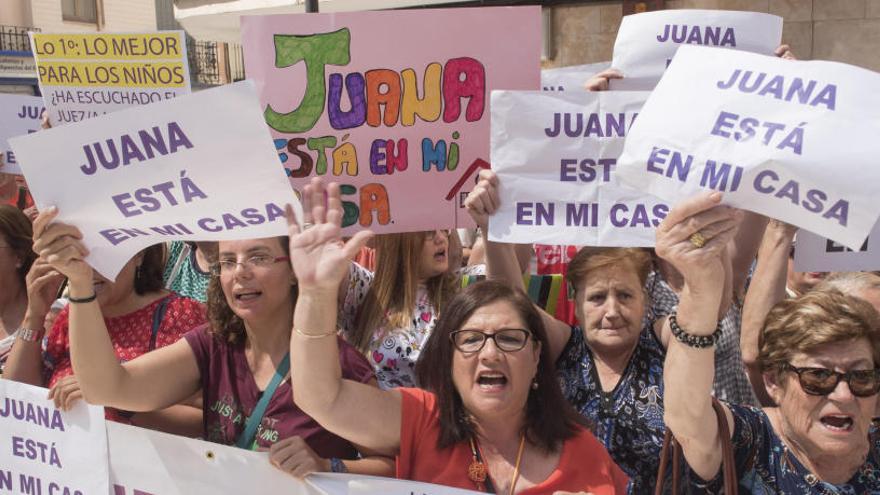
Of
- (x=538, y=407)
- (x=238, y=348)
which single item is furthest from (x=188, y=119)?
(x=538, y=407)

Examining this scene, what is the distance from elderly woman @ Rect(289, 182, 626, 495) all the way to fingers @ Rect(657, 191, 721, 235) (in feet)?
2.14

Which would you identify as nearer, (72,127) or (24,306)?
(72,127)

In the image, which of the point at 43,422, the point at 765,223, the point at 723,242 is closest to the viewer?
→ the point at 723,242

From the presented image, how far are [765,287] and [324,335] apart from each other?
1538 mm

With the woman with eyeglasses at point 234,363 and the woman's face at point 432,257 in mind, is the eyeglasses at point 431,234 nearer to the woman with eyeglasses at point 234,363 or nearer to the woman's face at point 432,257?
the woman's face at point 432,257

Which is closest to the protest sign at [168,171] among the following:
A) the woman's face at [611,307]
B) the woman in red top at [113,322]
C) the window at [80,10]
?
the woman in red top at [113,322]

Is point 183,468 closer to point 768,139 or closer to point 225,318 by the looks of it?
point 225,318

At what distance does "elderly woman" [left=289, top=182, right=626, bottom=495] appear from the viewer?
8.37 feet

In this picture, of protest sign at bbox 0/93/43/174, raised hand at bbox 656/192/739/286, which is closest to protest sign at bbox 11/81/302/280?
raised hand at bbox 656/192/739/286

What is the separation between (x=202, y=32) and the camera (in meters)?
11.5

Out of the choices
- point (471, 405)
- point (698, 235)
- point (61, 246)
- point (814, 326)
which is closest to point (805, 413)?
point (814, 326)

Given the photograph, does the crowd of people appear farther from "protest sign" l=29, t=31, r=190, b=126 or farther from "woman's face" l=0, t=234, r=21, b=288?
"protest sign" l=29, t=31, r=190, b=126

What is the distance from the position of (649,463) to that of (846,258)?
1093 mm

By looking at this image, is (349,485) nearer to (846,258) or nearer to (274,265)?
(274,265)
